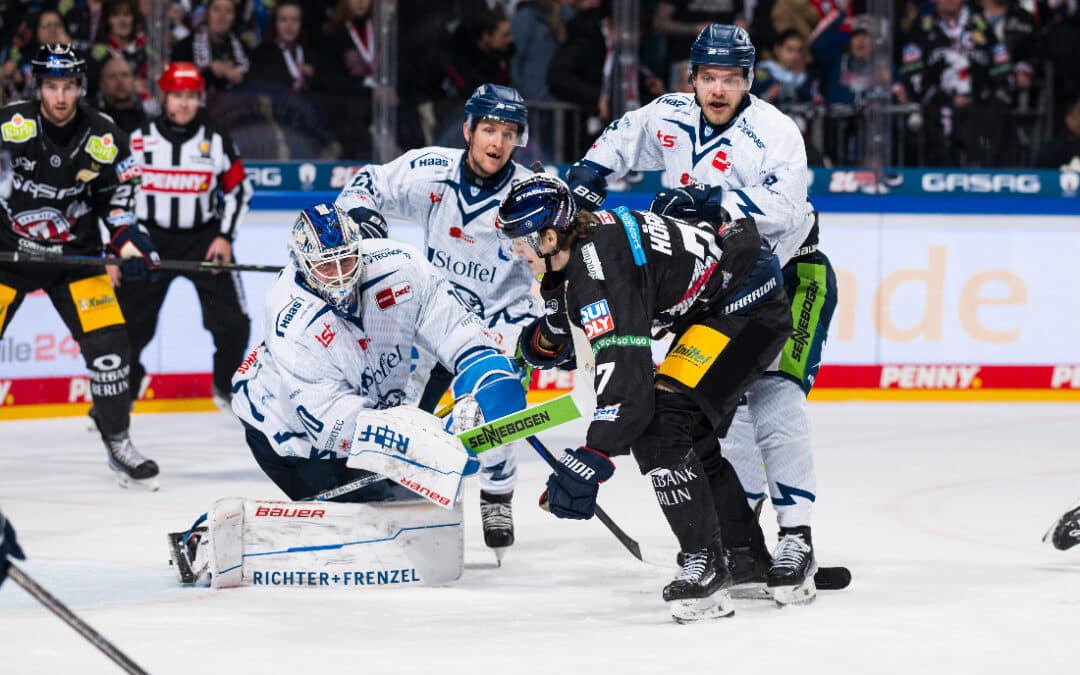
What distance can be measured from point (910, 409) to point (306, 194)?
3.28 meters

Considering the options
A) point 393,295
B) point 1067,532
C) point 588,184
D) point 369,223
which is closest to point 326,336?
→ point 393,295

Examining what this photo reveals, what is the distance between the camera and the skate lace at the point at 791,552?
4.75 m

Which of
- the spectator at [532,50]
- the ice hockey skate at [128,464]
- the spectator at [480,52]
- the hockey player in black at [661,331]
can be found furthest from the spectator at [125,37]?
the hockey player in black at [661,331]

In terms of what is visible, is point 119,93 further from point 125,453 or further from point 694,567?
point 694,567

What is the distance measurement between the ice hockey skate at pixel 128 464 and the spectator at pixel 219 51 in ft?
7.99

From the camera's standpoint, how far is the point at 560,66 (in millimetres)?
9023

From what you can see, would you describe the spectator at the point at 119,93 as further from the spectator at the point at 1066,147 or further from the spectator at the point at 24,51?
the spectator at the point at 1066,147

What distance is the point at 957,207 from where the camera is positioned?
903 centimetres

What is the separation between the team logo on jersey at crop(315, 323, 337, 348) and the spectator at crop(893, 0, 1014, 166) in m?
5.11

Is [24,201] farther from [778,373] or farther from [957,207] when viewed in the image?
[957,207]

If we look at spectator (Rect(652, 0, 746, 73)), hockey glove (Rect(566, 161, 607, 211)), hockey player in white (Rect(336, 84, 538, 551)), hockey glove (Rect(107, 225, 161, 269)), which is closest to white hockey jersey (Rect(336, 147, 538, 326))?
hockey player in white (Rect(336, 84, 538, 551))

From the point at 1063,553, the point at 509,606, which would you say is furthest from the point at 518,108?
the point at 1063,553

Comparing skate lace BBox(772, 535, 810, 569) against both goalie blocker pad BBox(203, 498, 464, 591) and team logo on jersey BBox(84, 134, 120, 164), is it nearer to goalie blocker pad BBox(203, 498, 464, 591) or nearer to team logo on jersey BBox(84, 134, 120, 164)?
goalie blocker pad BBox(203, 498, 464, 591)

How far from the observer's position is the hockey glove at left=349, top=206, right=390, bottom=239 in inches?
216
